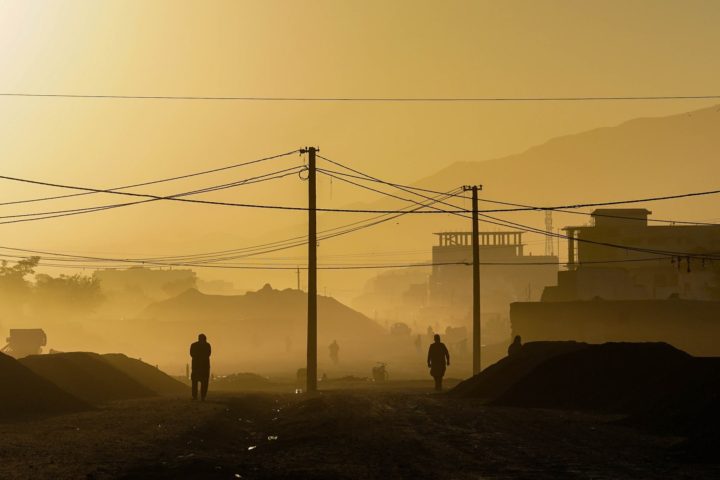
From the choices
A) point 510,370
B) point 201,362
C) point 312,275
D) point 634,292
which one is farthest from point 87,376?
point 634,292

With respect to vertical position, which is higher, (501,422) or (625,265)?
(625,265)

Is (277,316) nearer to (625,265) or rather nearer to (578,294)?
(625,265)

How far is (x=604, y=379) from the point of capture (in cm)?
3378

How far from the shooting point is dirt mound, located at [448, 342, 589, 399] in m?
39.0

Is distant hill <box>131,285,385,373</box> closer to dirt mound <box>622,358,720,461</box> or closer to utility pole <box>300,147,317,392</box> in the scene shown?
utility pole <box>300,147,317,392</box>

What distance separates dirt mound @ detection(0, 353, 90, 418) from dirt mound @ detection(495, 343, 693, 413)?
12.5m

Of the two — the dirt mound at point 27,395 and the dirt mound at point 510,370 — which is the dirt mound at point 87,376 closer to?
the dirt mound at point 27,395

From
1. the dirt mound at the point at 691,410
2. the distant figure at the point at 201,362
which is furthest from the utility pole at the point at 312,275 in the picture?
the dirt mound at the point at 691,410

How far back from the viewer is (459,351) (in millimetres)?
128250

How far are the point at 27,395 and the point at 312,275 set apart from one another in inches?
598

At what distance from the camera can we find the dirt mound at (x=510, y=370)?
3897 cm

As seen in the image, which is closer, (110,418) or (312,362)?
(110,418)

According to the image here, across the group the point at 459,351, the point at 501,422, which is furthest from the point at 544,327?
the point at 459,351

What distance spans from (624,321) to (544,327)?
5.22 metres
